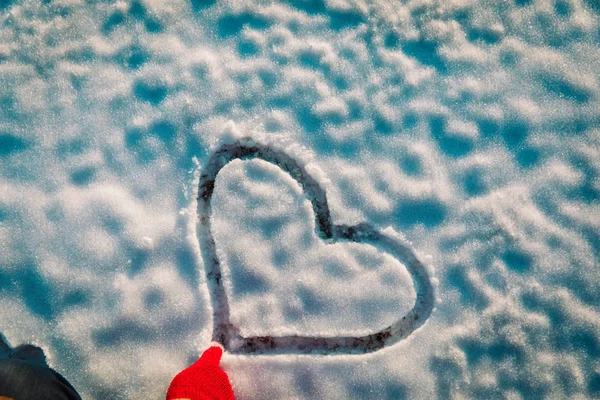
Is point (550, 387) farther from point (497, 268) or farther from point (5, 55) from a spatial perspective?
point (5, 55)

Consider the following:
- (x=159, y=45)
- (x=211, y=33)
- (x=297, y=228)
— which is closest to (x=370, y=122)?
(x=297, y=228)

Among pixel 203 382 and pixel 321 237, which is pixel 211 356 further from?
pixel 321 237

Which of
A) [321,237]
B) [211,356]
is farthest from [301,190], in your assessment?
[211,356]

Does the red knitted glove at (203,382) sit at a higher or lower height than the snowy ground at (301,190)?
lower

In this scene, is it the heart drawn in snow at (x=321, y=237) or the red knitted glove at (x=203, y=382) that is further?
the heart drawn in snow at (x=321, y=237)
